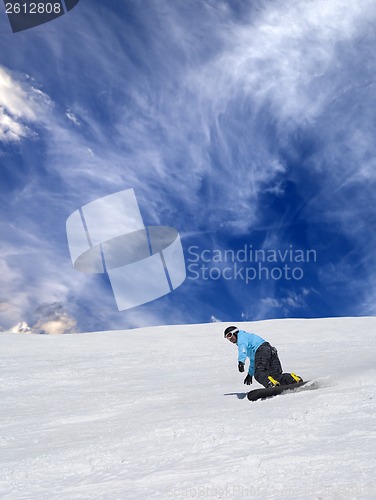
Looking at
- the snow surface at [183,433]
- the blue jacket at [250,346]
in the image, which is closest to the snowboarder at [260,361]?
the blue jacket at [250,346]

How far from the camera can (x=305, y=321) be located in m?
23.7

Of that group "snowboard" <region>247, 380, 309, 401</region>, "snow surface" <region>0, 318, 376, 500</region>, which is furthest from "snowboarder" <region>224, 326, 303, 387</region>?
"snow surface" <region>0, 318, 376, 500</region>

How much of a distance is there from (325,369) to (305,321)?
13306 mm

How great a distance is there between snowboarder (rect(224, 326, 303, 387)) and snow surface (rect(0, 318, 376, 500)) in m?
0.60

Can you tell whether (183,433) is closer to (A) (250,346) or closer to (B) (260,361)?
(B) (260,361)

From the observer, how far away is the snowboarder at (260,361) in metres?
7.92

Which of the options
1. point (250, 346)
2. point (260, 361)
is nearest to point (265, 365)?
point (260, 361)

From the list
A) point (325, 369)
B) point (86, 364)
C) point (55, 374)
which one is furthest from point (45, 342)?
point (325, 369)

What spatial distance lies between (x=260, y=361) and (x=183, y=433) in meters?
3.13

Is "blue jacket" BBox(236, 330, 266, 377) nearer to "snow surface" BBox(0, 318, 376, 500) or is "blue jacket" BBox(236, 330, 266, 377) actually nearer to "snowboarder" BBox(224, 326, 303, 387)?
"snowboarder" BBox(224, 326, 303, 387)

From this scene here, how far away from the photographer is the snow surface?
347 cm

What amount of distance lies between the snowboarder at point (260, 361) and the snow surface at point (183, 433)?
0.60 metres

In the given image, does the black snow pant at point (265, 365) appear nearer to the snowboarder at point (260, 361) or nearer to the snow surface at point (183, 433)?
the snowboarder at point (260, 361)

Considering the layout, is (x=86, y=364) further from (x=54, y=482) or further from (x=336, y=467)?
(x=336, y=467)
